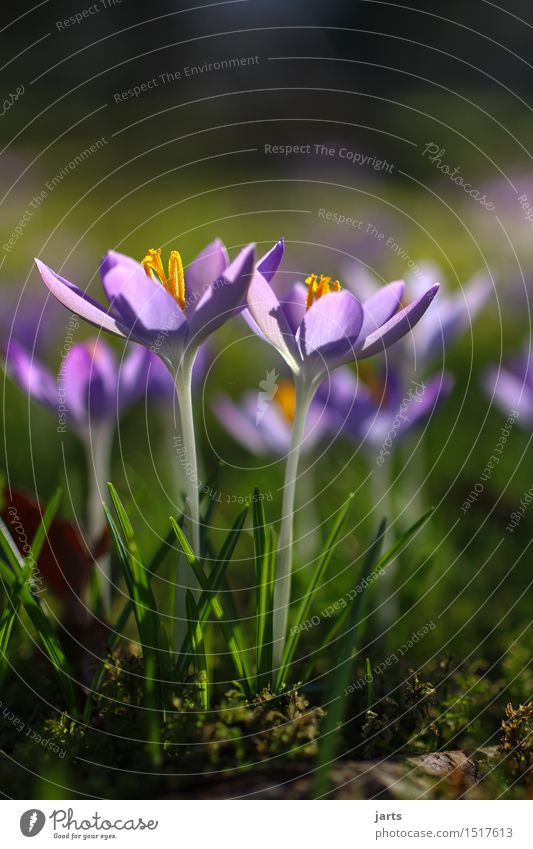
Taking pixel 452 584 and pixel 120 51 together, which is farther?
pixel 120 51

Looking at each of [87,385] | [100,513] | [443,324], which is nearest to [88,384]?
[87,385]

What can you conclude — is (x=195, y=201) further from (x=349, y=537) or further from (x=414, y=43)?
(x=349, y=537)

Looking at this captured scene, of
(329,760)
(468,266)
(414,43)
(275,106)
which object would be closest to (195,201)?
(275,106)

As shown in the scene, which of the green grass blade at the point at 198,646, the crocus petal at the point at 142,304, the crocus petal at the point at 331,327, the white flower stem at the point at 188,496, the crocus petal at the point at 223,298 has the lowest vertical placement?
the green grass blade at the point at 198,646

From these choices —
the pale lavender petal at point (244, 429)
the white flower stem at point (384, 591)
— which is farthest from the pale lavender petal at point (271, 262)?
the pale lavender petal at point (244, 429)

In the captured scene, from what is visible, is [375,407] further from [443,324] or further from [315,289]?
[315,289]

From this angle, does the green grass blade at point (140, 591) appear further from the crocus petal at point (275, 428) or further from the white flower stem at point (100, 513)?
the crocus petal at point (275, 428)
